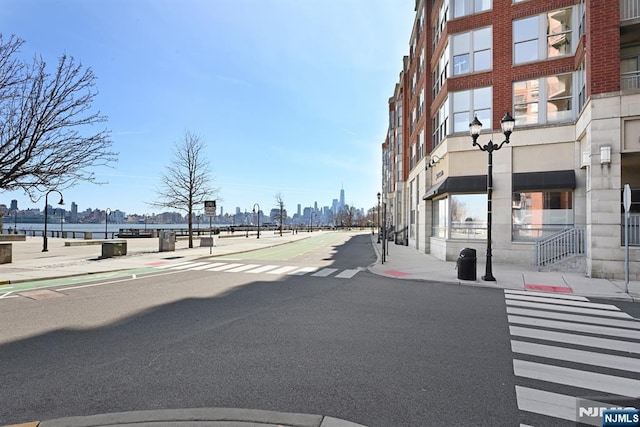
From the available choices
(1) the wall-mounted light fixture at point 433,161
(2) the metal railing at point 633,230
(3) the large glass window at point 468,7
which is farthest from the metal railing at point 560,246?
(3) the large glass window at point 468,7

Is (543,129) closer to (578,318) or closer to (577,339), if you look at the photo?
(578,318)

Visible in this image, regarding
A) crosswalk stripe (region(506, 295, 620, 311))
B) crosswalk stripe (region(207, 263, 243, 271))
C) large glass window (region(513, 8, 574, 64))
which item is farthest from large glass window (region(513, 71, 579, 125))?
crosswalk stripe (region(207, 263, 243, 271))

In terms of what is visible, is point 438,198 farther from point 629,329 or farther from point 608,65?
point 629,329

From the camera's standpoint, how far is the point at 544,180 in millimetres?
17297

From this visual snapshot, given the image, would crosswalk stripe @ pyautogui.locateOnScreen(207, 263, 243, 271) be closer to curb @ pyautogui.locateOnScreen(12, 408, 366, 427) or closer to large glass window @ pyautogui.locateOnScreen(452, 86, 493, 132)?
curb @ pyautogui.locateOnScreen(12, 408, 366, 427)

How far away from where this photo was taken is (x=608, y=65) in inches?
544

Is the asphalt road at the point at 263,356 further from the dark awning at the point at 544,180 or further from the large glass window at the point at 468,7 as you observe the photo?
the large glass window at the point at 468,7

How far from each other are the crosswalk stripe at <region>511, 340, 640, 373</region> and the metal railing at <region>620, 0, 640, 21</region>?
48.4ft

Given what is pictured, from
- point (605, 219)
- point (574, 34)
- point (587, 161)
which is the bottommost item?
point (605, 219)

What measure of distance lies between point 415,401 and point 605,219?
13.9 m

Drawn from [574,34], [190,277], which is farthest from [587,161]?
[190,277]

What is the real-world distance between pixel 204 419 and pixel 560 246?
17650mm

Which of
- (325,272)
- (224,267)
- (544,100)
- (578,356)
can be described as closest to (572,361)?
(578,356)

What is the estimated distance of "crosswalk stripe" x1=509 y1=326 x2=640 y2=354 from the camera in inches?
234
